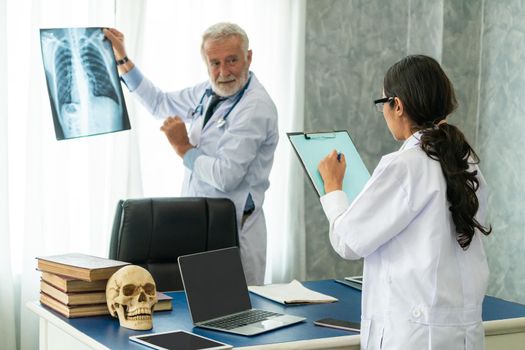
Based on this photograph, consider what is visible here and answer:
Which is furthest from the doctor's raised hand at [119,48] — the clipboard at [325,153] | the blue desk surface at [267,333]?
the blue desk surface at [267,333]

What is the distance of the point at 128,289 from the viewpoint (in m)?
2.28

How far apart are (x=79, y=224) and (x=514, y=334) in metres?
2.30

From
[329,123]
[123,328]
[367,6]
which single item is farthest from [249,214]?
[367,6]

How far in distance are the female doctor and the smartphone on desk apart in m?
0.16

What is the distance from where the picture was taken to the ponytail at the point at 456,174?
2.09 metres

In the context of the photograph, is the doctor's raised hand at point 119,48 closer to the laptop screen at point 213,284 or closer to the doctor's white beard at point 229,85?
the doctor's white beard at point 229,85

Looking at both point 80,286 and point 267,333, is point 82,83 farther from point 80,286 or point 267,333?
point 267,333

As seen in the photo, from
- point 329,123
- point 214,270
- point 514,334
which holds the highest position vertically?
point 329,123

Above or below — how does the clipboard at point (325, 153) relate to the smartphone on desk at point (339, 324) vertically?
above

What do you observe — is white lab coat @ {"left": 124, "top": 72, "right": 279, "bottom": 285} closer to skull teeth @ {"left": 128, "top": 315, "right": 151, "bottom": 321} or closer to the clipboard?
the clipboard

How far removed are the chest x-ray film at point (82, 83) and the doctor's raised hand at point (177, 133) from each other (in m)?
0.20

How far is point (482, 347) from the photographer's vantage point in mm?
2199

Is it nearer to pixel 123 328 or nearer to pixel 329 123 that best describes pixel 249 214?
pixel 123 328

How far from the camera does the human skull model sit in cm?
224
